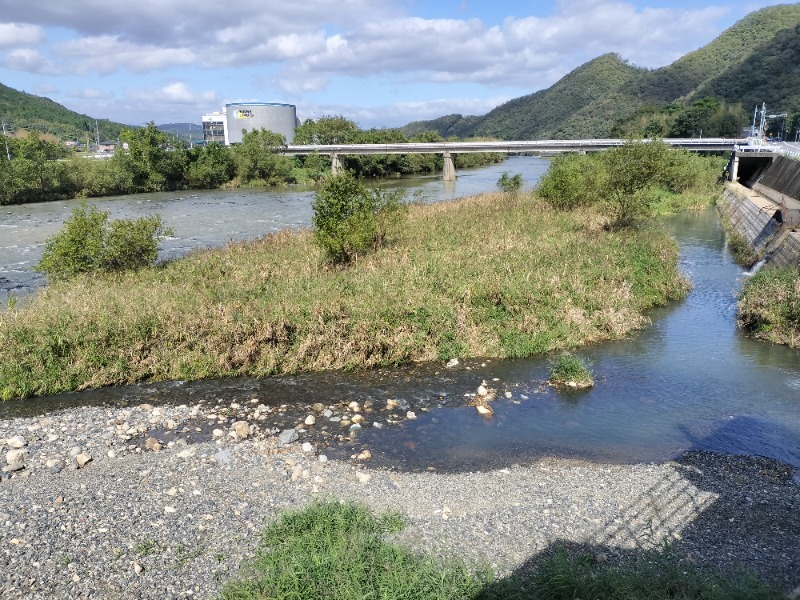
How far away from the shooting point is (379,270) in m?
22.6

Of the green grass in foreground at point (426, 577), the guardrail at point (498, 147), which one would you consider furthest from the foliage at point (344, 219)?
the guardrail at point (498, 147)

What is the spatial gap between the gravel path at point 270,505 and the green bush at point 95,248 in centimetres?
1106

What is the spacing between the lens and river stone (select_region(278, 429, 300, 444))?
499 inches

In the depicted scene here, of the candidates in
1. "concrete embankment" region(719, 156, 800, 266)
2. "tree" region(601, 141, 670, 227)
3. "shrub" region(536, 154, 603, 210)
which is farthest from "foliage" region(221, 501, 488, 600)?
"shrub" region(536, 154, 603, 210)

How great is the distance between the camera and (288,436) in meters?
12.8

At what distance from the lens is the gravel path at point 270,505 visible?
8.27 m

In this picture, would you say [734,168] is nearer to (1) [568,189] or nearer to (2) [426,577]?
(1) [568,189]

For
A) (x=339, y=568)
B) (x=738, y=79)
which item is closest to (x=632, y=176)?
(x=339, y=568)

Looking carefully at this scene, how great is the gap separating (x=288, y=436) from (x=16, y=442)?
5608mm

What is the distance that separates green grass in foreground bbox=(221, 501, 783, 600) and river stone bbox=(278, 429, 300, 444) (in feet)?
13.0

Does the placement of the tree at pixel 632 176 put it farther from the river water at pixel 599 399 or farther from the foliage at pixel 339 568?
the foliage at pixel 339 568

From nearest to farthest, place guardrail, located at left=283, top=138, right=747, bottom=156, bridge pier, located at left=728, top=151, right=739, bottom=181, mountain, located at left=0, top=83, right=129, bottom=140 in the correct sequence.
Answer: bridge pier, located at left=728, top=151, right=739, bottom=181
guardrail, located at left=283, top=138, right=747, bottom=156
mountain, located at left=0, top=83, right=129, bottom=140

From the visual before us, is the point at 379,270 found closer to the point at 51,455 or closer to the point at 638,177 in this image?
the point at 51,455

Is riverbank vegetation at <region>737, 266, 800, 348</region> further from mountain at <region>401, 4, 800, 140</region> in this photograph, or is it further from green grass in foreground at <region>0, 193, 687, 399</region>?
mountain at <region>401, 4, 800, 140</region>
